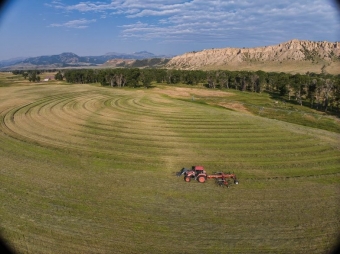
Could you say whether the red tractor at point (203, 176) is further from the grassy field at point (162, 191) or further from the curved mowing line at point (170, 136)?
Answer: the curved mowing line at point (170, 136)

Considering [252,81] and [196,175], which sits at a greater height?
[252,81]

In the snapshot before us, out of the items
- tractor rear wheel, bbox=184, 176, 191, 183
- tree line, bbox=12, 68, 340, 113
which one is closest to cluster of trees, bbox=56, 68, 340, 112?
tree line, bbox=12, 68, 340, 113

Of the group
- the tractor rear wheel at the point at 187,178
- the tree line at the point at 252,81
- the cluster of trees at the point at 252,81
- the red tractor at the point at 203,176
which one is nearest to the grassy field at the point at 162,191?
the tractor rear wheel at the point at 187,178

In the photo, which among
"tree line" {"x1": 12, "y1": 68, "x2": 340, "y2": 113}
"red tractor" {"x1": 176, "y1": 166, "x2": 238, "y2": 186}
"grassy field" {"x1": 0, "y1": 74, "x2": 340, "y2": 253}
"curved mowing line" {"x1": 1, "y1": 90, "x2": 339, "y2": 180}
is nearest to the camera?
"grassy field" {"x1": 0, "y1": 74, "x2": 340, "y2": 253}

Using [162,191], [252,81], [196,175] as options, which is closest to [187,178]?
[196,175]

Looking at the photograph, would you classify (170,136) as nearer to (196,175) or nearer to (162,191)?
(196,175)

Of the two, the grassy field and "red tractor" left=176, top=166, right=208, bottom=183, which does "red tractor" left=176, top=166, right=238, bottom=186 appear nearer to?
"red tractor" left=176, top=166, right=208, bottom=183

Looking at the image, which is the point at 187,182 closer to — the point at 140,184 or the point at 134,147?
the point at 140,184

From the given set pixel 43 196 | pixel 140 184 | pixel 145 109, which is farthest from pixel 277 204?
pixel 145 109
